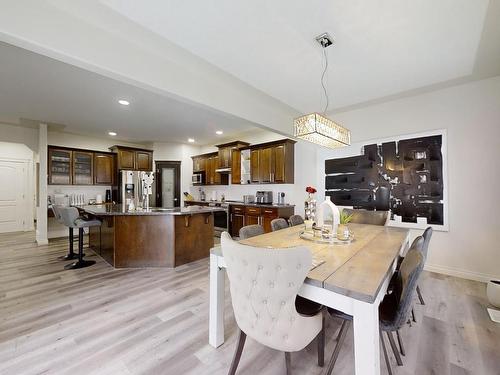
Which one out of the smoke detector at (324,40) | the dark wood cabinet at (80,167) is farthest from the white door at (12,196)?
the smoke detector at (324,40)

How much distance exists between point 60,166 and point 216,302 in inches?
243

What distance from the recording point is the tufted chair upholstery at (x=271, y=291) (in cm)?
116

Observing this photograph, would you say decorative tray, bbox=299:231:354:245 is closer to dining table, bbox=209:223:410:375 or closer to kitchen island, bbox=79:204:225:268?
dining table, bbox=209:223:410:375

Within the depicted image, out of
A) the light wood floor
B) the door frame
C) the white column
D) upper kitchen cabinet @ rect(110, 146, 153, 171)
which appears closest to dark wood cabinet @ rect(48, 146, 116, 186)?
upper kitchen cabinet @ rect(110, 146, 153, 171)

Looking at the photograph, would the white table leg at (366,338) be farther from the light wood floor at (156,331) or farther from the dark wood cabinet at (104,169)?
the dark wood cabinet at (104,169)

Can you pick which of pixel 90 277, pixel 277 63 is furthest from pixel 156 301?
pixel 277 63

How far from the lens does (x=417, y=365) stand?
163cm

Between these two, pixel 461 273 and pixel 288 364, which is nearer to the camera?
pixel 288 364

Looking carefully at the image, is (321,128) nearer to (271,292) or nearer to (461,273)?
(271,292)

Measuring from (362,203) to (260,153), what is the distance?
2.55 m

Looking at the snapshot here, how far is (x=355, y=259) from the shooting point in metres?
1.60

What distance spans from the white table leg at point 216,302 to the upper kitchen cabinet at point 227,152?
4495 millimetres

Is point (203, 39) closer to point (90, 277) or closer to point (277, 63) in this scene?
point (277, 63)

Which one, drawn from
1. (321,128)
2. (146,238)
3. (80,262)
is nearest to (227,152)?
(146,238)
